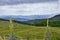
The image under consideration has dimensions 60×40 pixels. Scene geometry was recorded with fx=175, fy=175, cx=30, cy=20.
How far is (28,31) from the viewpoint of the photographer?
3.88m

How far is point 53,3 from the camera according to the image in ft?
12.9

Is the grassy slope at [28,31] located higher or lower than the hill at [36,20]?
lower

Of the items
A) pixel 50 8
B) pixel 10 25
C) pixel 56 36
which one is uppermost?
pixel 50 8

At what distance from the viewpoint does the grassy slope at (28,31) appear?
3789 mm

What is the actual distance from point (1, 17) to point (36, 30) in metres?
0.87

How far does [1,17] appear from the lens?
4.04 metres

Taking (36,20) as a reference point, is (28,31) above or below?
below

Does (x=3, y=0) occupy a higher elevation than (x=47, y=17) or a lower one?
higher

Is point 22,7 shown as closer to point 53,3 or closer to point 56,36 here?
point 53,3

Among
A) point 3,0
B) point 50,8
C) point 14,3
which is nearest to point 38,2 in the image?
point 50,8

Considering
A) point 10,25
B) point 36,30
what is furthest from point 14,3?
point 36,30

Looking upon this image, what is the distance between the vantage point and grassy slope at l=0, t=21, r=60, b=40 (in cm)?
379

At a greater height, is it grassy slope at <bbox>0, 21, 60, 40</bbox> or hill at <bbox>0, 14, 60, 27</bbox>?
hill at <bbox>0, 14, 60, 27</bbox>

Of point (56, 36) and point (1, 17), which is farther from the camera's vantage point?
point (1, 17)
